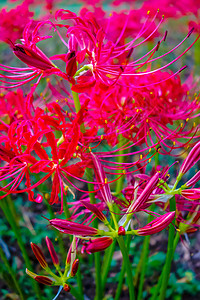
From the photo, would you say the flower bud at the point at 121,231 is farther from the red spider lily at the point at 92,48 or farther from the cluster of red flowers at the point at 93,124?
the red spider lily at the point at 92,48

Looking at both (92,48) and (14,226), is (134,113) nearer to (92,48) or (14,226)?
(92,48)

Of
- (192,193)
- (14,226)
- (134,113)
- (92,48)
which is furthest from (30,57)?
(14,226)

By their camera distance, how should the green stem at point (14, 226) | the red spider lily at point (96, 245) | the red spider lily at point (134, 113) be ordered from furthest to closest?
1. the green stem at point (14, 226)
2. the red spider lily at point (134, 113)
3. the red spider lily at point (96, 245)

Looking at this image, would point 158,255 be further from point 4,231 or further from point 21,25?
point 21,25

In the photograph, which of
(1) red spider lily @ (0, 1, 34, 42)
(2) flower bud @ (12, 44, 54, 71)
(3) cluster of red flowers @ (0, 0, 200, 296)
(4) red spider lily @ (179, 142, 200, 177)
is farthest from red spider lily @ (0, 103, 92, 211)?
(1) red spider lily @ (0, 1, 34, 42)

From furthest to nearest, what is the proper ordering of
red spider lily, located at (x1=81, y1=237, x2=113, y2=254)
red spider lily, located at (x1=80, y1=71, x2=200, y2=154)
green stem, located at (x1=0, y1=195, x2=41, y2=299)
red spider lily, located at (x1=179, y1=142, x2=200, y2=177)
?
green stem, located at (x1=0, y1=195, x2=41, y2=299) → red spider lily, located at (x1=80, y1=71, x2=200, y2=154) → red spider lily, located at (x1=179, y1=142, x2=200, y2=177) → red spider lily, located at (x1=81, y1=237, x2=113, y2=254)

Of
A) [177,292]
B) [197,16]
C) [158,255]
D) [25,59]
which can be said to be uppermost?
[197,16]

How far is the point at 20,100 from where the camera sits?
1.04 metres

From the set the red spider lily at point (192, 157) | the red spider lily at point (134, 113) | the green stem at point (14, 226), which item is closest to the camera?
the red spider lily at point (192, 157)

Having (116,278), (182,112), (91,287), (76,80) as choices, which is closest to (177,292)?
(116,278)

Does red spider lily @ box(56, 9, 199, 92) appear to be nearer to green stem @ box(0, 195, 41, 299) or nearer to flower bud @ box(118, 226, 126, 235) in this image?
flower bud @ box(118, 226, 126, 235)

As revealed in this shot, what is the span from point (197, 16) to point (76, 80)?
3.88 feet

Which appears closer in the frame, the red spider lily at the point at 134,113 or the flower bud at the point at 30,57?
the flower bud at the point at 30,57

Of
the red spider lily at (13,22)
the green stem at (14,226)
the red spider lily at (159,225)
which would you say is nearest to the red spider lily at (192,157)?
the red spider lily at (159,225)
